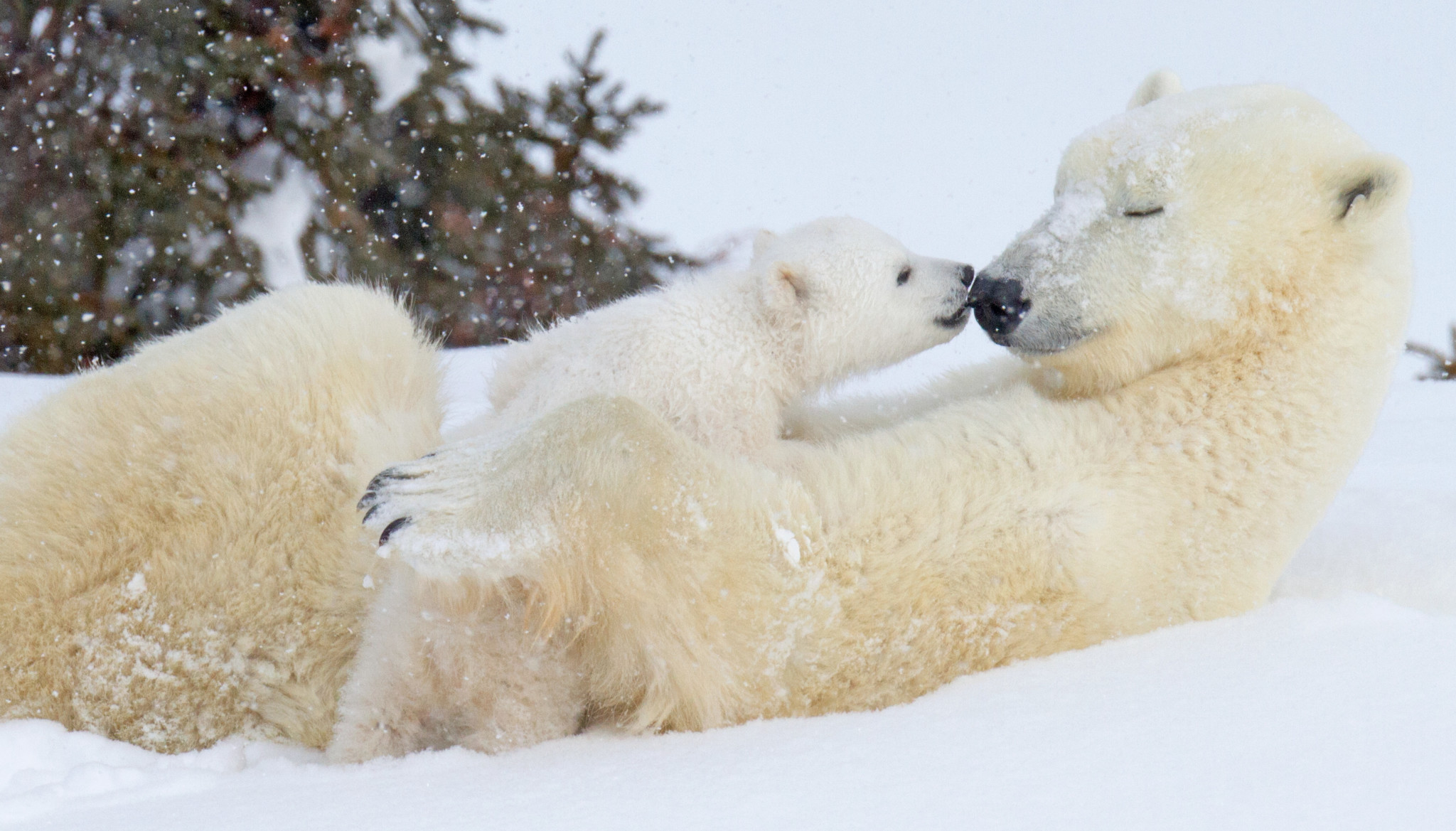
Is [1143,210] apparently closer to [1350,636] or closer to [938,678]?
[1350,636]

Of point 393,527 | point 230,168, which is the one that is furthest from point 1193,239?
point 230,168

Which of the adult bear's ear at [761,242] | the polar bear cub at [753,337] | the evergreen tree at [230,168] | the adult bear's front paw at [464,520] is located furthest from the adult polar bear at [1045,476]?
the evergreen tree at [230,168]

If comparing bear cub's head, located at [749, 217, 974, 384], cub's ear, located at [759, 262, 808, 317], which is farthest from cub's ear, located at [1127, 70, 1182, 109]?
cub's ear, located at [759, 262, 808, 317]

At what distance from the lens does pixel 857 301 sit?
2658 mm

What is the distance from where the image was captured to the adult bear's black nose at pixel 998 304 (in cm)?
232

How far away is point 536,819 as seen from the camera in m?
1.40

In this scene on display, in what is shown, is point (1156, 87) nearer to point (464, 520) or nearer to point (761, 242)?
point (761, 242)

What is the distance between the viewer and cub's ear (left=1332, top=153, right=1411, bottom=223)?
2119 mm

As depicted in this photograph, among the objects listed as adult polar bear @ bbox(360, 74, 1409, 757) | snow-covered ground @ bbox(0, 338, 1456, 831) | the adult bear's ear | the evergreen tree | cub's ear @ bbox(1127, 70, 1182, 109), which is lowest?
snow-covered ground @ bbox(0, 338, 1456, 831)

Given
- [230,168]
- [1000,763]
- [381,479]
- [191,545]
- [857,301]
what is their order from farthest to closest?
1. [230,168]
2. [857,301]
3. [191,545]
4. [381,479]
5. [1000,763]

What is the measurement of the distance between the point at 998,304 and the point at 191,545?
1582mm

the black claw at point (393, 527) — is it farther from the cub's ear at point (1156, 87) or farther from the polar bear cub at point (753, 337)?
the cub's ear at point (1156, 87)

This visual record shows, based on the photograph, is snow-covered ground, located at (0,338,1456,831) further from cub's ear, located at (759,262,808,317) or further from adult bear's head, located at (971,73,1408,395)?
cub's ear, located at (759,262,808,317)

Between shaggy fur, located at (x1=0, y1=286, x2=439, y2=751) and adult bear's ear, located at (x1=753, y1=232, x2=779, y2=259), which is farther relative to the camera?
adult bear's ear, located at (x1=753, y1=232, x2=779, y2=259)
